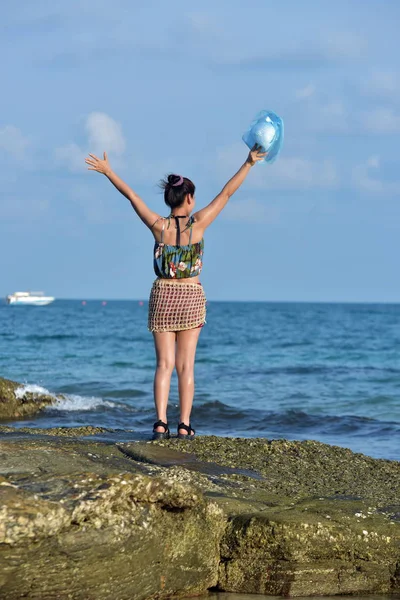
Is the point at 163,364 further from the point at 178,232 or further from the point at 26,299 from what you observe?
the point at 26,299

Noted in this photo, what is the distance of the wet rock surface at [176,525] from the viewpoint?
411 cm

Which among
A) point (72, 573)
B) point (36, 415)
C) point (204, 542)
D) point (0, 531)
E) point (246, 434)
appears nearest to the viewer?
point (0, 531)

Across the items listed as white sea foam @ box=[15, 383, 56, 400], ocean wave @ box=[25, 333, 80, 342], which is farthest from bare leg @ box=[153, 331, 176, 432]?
ocean wave @ box=[25, 333, 80, 342]

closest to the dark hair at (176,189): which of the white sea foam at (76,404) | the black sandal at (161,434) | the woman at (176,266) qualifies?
the woman at (176,266)

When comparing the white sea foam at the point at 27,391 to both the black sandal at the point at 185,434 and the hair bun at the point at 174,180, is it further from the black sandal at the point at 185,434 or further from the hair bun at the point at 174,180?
the hair bun at the point at 174,180

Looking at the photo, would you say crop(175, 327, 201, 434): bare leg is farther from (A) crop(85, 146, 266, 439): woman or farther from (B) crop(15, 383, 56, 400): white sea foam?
(B) crop(15, 383, 56, 400): white sea foam

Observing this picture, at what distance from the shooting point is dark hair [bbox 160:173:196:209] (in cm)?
672

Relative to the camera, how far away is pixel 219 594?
4832 mm

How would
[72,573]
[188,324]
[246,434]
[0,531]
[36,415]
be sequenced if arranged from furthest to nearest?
[36,415]
[246,434]
[188,324]
[72,573]
[0,531]

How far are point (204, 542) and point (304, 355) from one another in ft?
83.2

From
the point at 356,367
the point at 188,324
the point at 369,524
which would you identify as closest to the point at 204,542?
the point at 369,524

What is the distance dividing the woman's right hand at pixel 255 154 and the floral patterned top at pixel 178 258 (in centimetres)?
65

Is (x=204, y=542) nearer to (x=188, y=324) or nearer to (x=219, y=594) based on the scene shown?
(x=219, y=594)

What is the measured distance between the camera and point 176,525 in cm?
457
